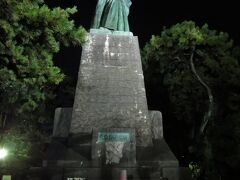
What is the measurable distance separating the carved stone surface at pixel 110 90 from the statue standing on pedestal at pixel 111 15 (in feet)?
2.01

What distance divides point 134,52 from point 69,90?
11082 millimetres

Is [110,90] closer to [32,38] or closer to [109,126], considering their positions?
[109,126]

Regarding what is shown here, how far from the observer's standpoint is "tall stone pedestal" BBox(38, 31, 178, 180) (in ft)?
26.0

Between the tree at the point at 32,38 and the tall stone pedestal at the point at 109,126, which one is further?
the tall stone pedestal at the point at 109,126

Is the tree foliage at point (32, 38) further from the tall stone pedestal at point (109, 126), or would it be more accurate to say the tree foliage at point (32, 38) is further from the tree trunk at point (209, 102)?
the tree trunk at point (209, 102)

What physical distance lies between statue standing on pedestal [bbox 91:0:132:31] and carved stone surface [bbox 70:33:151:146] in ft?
2.01

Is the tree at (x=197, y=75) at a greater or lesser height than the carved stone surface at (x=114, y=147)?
greater

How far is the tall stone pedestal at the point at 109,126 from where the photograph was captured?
26.0 feet

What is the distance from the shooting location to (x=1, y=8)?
560cm

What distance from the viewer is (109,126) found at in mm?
8742

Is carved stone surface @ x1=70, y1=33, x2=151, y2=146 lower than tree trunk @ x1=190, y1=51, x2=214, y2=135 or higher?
lower

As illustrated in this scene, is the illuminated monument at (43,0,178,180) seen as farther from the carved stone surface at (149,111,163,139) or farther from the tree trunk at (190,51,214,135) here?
the tree trunk at (190,51,214,135)

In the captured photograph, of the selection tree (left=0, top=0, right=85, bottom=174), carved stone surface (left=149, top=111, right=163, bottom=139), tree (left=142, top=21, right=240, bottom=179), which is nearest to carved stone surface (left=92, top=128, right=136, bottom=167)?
carved stone surface (left=149, top=111, right=163, bottom=139)

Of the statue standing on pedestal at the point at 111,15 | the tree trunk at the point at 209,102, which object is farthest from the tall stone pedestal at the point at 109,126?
the tree trunk at the point at 209,102
